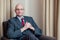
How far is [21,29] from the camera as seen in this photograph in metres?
2.74

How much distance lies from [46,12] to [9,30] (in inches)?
41.8

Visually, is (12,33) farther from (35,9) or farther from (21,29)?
(35,9)

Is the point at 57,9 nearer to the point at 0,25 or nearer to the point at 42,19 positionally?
the point at 42,19

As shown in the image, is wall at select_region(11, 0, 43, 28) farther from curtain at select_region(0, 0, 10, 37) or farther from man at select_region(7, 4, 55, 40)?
man at select_region(7, 4, 55, 40)

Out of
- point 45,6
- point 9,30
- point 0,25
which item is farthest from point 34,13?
point 9,30

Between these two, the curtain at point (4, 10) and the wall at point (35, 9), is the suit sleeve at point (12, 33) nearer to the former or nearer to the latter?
the curtain at point (4, 10)

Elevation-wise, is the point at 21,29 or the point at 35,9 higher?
the point at 35,9

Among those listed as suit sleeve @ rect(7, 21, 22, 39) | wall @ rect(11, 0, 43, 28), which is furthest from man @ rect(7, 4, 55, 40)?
wall @ rect(11, 0, 43, 28)

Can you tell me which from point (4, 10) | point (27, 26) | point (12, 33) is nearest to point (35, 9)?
point (4, 10)

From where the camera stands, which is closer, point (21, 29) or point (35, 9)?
point (21, 29)

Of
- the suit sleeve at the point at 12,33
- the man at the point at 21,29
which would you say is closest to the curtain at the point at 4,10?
the man at the point at 21,29

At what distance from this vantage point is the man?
2.64 metres

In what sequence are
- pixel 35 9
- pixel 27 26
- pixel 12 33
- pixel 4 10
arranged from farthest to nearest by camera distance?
pixel 35 9 < pixel 4 10 < pixel 27 26 < pixel 12 33

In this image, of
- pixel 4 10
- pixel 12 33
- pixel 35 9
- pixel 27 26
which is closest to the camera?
pixel 12 33
